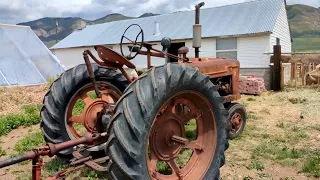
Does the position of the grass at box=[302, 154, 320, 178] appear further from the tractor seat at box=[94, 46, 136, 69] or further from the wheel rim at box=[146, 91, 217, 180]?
the tractor seat at box=[94, 46, 136, 69]

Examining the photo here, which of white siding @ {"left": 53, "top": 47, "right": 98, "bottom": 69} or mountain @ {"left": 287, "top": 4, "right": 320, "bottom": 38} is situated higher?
mountain @ {"left": 287, "top": 4, "right": 320, "bottom": 38}

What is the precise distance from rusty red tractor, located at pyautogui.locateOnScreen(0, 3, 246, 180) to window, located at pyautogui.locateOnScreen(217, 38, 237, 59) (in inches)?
463

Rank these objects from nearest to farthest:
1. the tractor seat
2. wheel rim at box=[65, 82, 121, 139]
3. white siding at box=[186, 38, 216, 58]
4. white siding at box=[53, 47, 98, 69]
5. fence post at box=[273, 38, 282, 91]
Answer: the tractor seat
wheel rim at box=[65, 82, 121, 139]
fence post at box=[273, 38, 282, 91]
white siding at box=[186, 38, 216, 58]
white siding at box=[53, 47, 98, 69]

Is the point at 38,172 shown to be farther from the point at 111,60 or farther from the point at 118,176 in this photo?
the point at 111,60

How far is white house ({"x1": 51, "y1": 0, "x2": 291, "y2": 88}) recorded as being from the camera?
15156mm

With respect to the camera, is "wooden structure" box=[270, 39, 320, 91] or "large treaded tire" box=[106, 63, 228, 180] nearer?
"large treaded tire" box=[106, 63, 228, 180]

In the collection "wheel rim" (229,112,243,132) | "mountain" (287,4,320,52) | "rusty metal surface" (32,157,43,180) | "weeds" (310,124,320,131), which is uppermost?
"mountain" (287,4,320,52)

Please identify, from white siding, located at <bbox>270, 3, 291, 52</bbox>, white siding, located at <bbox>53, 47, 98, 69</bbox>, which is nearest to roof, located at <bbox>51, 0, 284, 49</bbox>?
white siding, located at <bbox>53, 47, 98, 69</bbox>

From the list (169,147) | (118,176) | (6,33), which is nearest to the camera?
(118,176)

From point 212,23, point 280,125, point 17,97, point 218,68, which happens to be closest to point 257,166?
point 218,68

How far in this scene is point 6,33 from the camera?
480 inches

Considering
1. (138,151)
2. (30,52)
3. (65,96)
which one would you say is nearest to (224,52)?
(30,52)

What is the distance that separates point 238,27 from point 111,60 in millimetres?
13962

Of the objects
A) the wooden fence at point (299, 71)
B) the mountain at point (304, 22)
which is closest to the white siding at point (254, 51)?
the wooden fence at point (299, 71)
